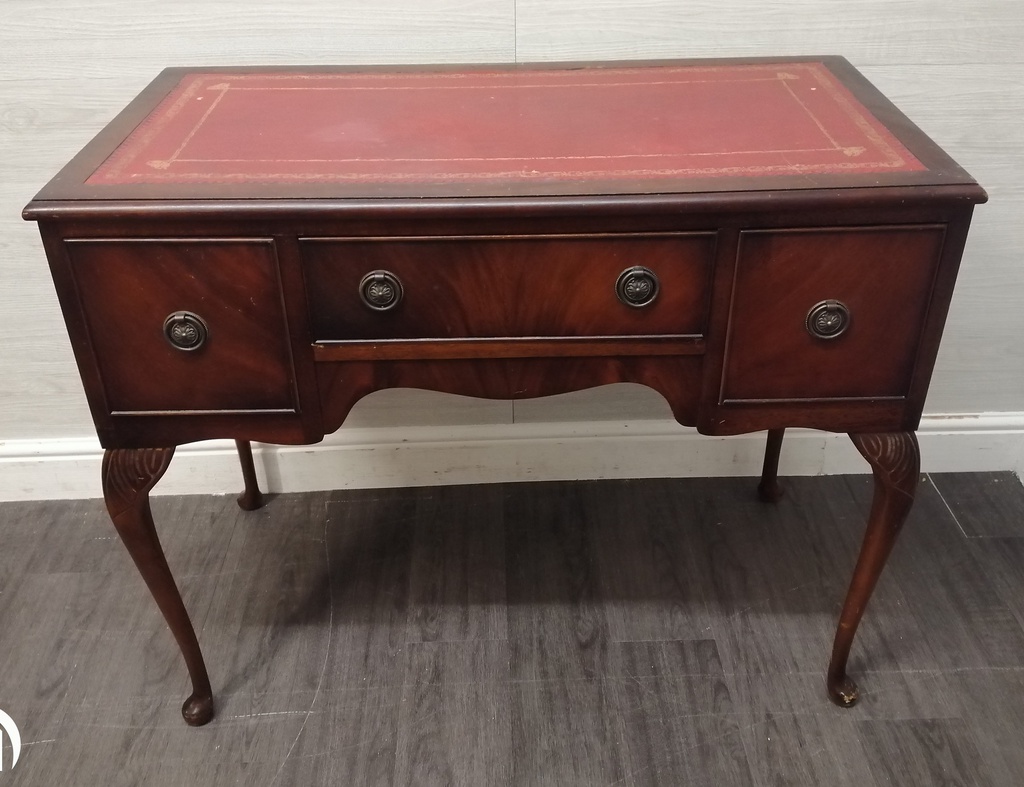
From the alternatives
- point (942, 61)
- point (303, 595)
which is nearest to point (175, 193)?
point (303, 595)

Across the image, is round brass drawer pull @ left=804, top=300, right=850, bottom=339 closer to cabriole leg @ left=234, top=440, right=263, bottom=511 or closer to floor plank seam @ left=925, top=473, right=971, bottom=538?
floor plank seam @ left=925, top=473, right=971, bottom=538

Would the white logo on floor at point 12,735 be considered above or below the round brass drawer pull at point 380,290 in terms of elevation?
below

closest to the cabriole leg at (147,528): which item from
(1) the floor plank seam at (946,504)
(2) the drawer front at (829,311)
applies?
(2) the drawer front at (829,311)

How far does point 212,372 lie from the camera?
109 centimetres

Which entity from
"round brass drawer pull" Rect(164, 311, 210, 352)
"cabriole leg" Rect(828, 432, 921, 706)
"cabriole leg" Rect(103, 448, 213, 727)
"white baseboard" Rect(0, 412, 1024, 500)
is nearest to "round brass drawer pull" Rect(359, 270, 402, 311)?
"round brass drawer pull" Rect(164, 311, 210, 352)

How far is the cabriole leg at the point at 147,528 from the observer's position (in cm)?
115

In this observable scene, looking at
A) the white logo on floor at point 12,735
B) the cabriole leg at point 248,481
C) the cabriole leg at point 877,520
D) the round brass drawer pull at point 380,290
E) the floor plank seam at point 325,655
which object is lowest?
the white logo on floor at point 12,735

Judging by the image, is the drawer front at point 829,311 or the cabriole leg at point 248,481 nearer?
the drawer front at point 829,311

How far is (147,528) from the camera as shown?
3.97ft

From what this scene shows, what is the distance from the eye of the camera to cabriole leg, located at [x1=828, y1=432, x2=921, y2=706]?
3.82 feet

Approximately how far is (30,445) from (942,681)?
164 centimetres

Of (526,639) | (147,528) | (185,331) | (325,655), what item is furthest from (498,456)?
(185,331)

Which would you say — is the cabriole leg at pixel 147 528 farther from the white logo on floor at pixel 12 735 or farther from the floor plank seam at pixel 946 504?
the floor plank seam at pixel 946 504

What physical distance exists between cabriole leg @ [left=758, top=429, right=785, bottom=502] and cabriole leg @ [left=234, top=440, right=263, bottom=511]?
956 mm
